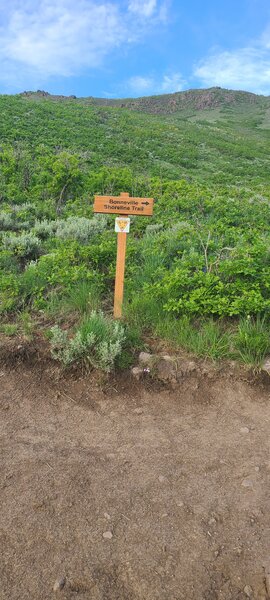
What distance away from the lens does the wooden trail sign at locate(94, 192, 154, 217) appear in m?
4.86

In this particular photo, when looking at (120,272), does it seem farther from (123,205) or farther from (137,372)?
(137,372)

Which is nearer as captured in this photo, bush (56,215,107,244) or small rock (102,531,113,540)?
small rock (102,531,113,540)

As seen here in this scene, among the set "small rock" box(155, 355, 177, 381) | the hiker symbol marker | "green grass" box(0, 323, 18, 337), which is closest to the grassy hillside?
"green grass" box(0, 323, 18, 337)

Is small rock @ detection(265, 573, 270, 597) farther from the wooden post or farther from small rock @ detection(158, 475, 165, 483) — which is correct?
the wooden post

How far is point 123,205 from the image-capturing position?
16.0 feet

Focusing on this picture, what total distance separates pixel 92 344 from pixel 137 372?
1.70ft

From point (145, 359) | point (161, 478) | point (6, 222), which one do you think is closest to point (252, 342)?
point (145, 359)

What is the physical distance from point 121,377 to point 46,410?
78 centimetres

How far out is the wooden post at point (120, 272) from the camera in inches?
193

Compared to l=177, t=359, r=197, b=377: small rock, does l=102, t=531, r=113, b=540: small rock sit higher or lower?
lower

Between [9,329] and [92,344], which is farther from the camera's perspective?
[9,329]

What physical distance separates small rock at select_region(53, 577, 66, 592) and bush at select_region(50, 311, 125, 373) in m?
2.04

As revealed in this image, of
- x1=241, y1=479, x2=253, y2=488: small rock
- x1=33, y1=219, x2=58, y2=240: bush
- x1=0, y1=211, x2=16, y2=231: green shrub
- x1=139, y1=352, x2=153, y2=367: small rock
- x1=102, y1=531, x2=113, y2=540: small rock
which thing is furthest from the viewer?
x1=0, y1=211, x2=16, y2=231: green shrub

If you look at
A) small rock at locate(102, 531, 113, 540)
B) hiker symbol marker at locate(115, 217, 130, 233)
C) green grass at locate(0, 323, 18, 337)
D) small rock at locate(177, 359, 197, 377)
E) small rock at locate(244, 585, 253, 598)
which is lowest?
small rock at locate(102, 531, 113, 540)
